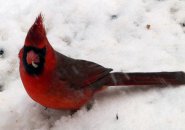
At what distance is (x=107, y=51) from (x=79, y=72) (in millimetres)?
634

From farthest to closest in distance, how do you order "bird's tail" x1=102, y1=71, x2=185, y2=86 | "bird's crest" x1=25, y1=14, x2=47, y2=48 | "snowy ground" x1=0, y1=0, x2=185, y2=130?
"bird's tail" x1=102, y1=71, x2=185, y2=86 → "snowy ground" x1=0, y1=0, x2=185, y2=130 → "bird's crest" x1=25, y1=14, x2=47, y2=48

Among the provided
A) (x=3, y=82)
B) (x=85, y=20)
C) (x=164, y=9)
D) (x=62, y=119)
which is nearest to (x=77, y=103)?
(x=62, y=119)

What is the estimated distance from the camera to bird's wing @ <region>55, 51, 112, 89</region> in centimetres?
360

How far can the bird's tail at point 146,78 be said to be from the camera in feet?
12.3

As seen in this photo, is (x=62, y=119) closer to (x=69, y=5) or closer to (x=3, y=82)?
(x=3, y=82)

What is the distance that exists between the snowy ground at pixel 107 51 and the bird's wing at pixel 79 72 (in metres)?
0.21

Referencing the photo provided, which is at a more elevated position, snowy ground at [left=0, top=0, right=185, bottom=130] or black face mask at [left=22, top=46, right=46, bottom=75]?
black face mask at [left=22, top=46, right=46, bottom=75]

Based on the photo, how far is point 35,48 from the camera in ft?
10.6

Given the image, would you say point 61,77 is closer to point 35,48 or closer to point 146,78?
point 35,48

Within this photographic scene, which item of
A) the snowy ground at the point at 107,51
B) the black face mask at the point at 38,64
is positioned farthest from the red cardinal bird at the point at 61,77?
the snowy ground at the point at 107,51

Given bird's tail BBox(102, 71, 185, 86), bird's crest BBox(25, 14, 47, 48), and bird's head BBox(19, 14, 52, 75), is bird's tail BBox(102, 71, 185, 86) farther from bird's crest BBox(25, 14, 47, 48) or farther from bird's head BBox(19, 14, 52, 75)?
bird's crest BBox(25, 14, 47, 48)

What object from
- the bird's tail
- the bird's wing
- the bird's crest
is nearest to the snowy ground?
the bird's tail

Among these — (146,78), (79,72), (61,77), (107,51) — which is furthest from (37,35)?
(107,51)

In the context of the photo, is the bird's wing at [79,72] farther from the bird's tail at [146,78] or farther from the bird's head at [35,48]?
the bird's head at [35,48]
